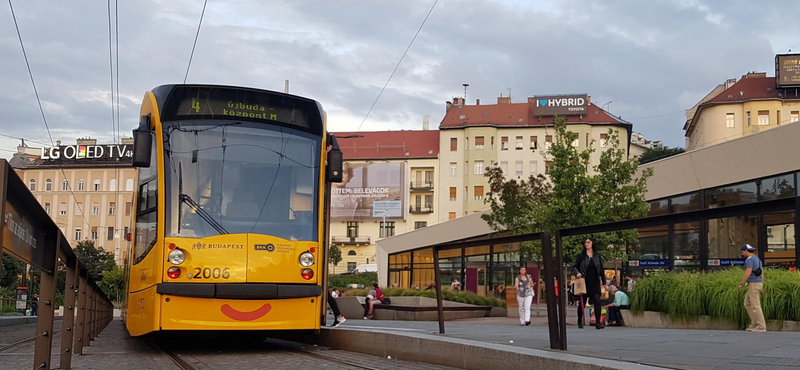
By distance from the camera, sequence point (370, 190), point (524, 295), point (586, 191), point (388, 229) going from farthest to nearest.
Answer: point (388, 229) < point (370, 190) < point (586, 191) < point (524, 295)

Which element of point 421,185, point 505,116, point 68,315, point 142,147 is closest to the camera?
point 68,315

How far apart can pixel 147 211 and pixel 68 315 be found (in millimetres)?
2522

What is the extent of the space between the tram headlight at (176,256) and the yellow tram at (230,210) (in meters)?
0.01

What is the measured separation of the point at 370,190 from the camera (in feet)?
322

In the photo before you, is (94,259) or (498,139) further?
(498,139)

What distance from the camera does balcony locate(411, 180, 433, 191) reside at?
97750 millimetres

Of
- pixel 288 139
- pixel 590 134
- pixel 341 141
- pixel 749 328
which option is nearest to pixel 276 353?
pixel 288 139

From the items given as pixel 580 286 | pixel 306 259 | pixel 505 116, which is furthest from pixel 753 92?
pixel 306 259

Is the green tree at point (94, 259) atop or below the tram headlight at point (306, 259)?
atop

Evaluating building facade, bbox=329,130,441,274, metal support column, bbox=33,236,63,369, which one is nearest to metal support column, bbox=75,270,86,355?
metal support column, bbox=33,236,63,369

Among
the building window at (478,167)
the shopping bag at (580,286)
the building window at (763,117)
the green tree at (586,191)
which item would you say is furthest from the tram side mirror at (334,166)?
the building window at (478,167)

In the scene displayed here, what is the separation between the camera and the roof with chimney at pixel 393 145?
99188 millimetres

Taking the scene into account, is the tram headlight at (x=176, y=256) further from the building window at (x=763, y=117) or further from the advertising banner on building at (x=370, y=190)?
the advertising banner on building at (x=370, y=190)

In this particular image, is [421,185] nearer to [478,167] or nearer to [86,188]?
[478,167]
